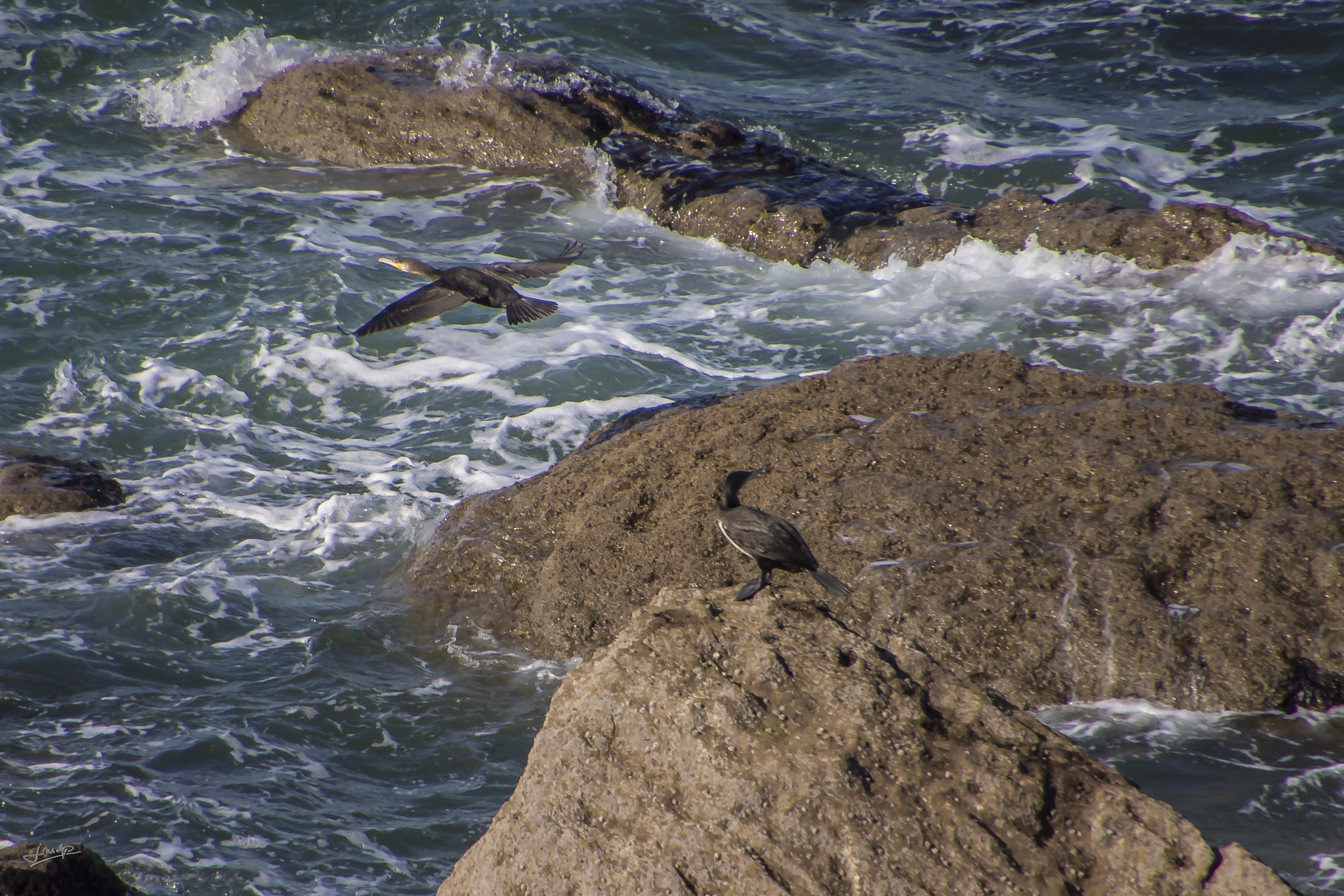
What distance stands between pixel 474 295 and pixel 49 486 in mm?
2713

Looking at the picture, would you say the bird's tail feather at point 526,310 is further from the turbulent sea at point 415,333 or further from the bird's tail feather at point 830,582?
the bird's tail feather at point 830,582

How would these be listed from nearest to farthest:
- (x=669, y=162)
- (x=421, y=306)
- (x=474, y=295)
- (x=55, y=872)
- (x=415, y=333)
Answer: (x=55, y=872) → (x=421, y=306) → (x=474, y=295) → (x=415, y=333) → (x=669, y=162)

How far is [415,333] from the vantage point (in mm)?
8625

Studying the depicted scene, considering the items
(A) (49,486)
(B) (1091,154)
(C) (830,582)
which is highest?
(C) (830,582)

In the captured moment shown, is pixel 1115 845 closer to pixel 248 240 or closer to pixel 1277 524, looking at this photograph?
pixel 1277 524

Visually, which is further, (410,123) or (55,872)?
(410,123)

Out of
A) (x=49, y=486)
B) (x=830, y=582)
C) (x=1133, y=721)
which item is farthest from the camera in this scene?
(x=49, y=486)

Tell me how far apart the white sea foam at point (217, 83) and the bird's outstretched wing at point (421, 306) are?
24.3 feet

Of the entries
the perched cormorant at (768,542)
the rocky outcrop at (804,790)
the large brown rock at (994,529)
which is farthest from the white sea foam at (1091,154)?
the rocky outcrop at (804,790)

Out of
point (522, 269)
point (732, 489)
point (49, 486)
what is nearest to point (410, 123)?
point (522, 269)

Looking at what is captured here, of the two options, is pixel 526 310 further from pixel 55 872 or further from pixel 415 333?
pixel 55 872

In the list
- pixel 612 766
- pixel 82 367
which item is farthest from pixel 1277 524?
pixel 82 367

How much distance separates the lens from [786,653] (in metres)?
2.25
